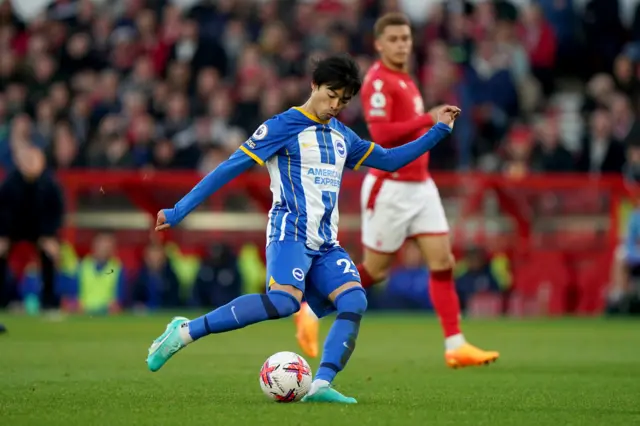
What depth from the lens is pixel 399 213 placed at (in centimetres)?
1053

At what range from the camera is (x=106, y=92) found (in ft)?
70.2

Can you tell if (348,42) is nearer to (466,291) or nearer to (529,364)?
(466,291)

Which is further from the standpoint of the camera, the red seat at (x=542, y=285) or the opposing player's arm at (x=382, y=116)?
the red seat at (x=542, y=285)

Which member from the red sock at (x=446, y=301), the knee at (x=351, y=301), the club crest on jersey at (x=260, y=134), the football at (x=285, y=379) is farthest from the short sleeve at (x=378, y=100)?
the football at (x=285, y=379)

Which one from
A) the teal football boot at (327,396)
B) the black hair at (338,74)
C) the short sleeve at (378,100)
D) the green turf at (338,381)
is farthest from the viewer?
the short sleeve at (378,100)

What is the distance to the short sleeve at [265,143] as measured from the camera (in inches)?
295

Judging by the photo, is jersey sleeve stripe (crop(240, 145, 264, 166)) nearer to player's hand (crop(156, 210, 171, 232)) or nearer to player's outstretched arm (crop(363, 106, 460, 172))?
player's hand (crop(156, 210, 171, 232))

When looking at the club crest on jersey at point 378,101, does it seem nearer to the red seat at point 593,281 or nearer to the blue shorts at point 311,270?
the blue shorts at point 311,270

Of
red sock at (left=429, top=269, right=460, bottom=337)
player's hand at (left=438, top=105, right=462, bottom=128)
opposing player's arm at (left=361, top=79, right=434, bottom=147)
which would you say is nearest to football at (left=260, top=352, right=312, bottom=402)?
player's hand at (left=438, top=105, right=462, bottom=128)

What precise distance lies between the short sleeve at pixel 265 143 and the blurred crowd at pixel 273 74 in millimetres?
12001

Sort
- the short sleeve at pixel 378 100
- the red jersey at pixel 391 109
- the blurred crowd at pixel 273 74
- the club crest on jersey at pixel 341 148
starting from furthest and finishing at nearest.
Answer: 1. the blurred crowd at pixel 273 74
2. the short sleeve at pixel 378 100
3. the red jersey at pixel 391 109
4. the club crest on jersey at pixel 341 148

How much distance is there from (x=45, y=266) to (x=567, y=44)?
31.2 ft

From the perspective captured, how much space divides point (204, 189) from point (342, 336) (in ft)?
3.66

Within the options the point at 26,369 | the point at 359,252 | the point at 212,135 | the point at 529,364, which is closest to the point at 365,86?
the point at 529,364
